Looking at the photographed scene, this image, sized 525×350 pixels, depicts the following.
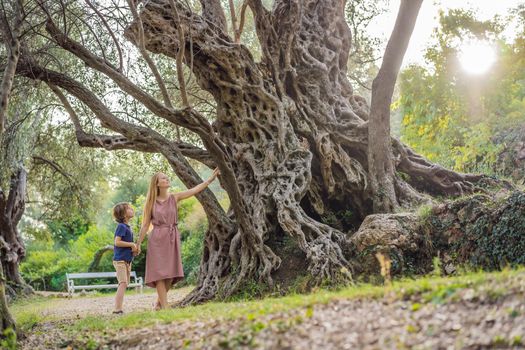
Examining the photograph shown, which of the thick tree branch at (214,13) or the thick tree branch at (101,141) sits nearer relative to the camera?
the thick tree branch at (101,141)

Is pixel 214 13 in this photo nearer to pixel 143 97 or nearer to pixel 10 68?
pixel 143 97

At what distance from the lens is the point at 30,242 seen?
35000 mm

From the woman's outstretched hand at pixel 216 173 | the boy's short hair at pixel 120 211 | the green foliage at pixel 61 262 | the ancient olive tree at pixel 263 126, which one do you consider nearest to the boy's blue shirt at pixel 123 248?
the boy's short hair at pixel 120 211

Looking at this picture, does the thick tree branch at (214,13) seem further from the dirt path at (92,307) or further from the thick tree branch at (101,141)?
the dirt path at (92,307)

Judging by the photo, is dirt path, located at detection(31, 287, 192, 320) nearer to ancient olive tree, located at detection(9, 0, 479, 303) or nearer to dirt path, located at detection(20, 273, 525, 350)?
ancient olive tree, located at detection(9, 0, 479, 303)

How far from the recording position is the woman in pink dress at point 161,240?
9180mm

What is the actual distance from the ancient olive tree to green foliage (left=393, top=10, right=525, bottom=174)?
23.1 ft

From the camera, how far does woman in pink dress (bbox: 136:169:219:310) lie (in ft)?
30.1

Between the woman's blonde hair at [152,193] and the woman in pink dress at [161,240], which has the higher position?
the woman's blonde hair at [152,193]

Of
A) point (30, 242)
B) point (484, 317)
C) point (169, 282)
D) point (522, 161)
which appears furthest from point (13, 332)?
point (30, 242)

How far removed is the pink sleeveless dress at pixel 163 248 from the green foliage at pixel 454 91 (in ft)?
38.9

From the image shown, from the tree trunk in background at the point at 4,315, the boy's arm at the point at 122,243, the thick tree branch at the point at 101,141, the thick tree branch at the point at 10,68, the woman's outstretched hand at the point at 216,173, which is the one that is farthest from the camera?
the thick tree branch at the point at 101,141

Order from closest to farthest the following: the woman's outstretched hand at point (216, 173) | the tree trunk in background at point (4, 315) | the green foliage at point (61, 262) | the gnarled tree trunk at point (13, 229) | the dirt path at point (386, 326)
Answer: the dirt path at point (386, 326)
the tree trunk in background at point (4, 315)
the woman's outstretched hand at point (216, 173)
the gnarled tree trunk at point (13, 229)
the green foliage at point (61, 262)

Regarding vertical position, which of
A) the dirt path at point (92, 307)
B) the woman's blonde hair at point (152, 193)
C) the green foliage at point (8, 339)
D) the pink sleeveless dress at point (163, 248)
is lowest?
the dirt path at point (92, 307)
